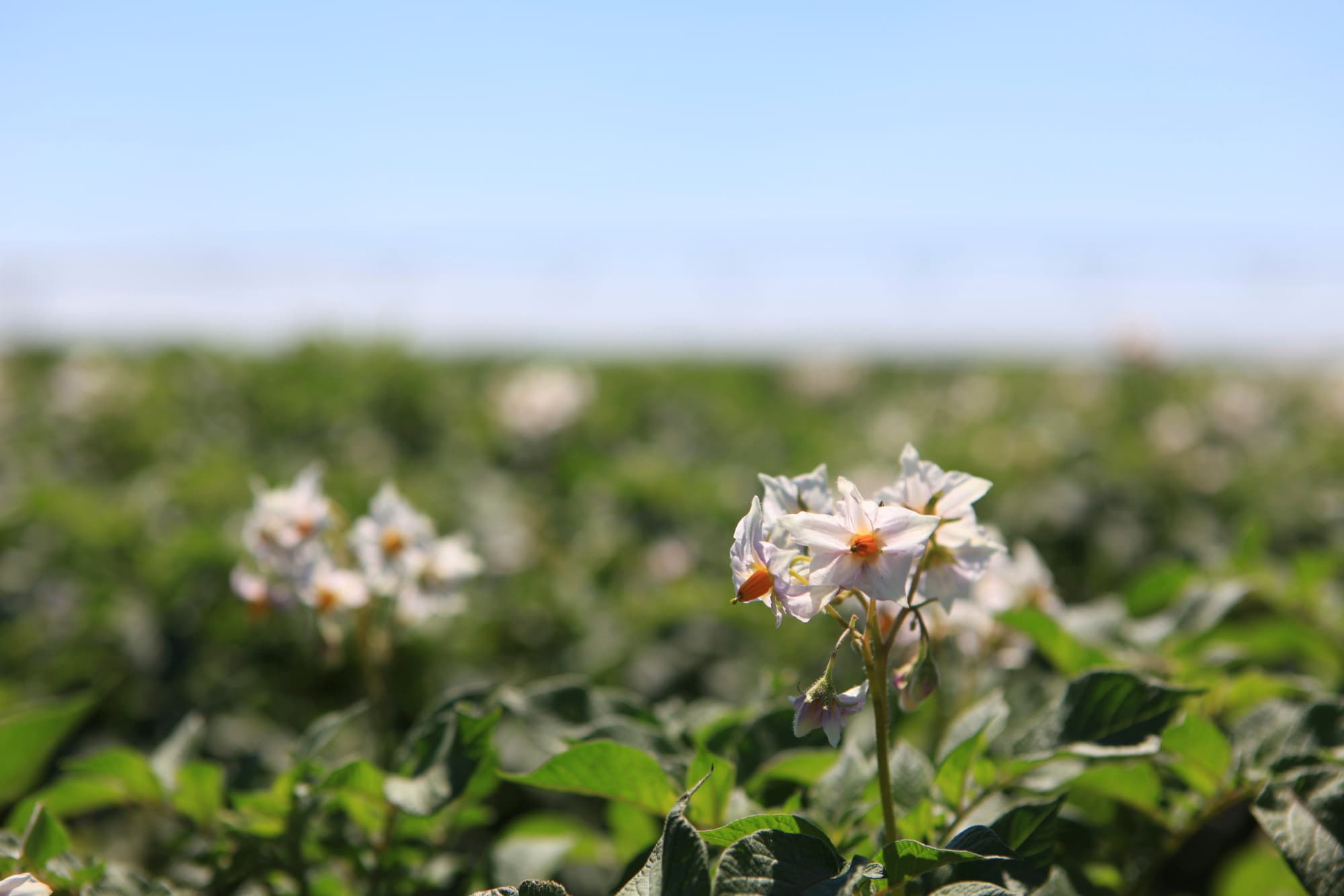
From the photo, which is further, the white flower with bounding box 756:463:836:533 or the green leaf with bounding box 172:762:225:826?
the green leaf with bounding box 172:762:225:826

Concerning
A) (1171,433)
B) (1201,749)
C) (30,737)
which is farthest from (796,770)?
(1171,433)

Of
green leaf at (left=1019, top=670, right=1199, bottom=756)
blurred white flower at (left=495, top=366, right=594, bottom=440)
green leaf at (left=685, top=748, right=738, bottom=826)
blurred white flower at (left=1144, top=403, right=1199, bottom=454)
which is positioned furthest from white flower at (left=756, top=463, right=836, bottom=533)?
blurred white flower at (left=1144, top=403, right=1199, bottom=454)

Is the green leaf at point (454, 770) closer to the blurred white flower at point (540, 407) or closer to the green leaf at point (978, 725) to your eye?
the green leaf at point (978, 725)

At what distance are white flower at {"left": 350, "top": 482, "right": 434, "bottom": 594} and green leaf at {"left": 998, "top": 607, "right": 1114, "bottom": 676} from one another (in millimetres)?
987

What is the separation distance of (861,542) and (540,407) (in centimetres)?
331

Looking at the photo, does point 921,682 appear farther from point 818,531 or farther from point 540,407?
point 540,407

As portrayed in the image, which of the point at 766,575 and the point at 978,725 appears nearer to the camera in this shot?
the point at 766,575

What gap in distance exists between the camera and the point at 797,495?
108cm

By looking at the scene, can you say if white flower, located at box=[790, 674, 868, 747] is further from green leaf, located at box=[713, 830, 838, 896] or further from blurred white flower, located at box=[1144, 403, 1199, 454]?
blurred white flower, located at box=[1144, 403, 1199, 454]

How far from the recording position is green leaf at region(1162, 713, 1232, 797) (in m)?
1.10

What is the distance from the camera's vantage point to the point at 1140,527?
389 cm

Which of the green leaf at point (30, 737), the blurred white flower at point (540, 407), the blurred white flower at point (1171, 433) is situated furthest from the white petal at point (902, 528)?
the blurred white flower at point (1171, 433)

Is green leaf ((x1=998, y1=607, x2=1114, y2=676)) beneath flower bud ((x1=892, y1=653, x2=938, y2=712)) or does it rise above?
beneath

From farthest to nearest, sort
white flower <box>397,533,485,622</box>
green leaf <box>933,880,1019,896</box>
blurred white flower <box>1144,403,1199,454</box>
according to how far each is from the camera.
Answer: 1. blurred white flower <box>1144,403,1199,454</box>
2. white flower <box>397,533,485,622</box>
3. green leaf <box>933,880,1019,896</box>
